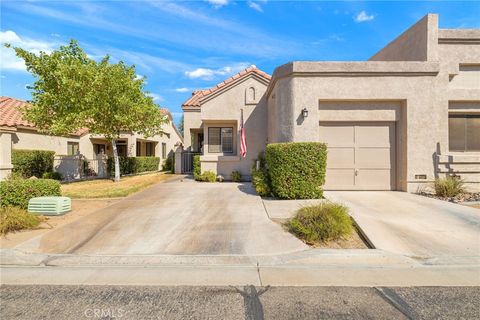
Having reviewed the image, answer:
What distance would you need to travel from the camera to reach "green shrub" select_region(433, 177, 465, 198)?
8750 millimetres

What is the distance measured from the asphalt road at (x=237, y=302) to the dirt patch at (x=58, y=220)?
2.23 meters

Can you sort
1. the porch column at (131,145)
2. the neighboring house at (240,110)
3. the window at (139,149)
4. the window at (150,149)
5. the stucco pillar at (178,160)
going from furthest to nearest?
the window at (150,149), the window at (139,149), the porch column at (131,145), the stucco pillar at (178,160), the neighboring house at (240,110)

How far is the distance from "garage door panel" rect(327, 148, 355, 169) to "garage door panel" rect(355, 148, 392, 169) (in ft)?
0.64

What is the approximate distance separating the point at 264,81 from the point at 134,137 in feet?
48.3

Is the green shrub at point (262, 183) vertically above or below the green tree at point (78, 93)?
below

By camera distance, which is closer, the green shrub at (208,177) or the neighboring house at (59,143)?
the neighboring house at (59,143)

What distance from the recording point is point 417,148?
933 centimetres

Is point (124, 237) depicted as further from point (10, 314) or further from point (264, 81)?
point (264, 81)

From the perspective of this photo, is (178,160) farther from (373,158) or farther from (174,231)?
(373,158)

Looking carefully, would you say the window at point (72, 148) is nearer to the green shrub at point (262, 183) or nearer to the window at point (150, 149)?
the window at point (150, 149)

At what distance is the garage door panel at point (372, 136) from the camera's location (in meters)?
9.75

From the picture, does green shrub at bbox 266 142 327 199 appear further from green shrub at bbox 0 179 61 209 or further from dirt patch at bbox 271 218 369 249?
green shrub at bbox 0 179 61 209

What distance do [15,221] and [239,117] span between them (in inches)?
424

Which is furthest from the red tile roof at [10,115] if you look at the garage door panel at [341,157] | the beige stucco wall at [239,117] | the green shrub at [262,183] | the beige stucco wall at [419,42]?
the beige stucco wall at [419,42]
